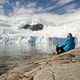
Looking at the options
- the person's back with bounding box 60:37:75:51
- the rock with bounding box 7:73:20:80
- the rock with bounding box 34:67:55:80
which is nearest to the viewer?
the rock with bounding box 34:67:55:80

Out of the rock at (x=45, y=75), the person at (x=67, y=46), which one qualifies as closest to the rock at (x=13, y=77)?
the rock at (x=45, y=75)

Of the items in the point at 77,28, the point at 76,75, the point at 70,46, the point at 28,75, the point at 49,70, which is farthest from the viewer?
the point at 77,28

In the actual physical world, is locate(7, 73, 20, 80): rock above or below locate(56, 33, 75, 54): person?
below

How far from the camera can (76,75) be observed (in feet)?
19.4

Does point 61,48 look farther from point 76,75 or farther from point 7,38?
point 7,38

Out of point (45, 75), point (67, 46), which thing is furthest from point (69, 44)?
point (45, 75)

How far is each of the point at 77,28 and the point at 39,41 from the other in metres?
39.1

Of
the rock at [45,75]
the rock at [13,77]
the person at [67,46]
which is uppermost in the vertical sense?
the person at [67,46]

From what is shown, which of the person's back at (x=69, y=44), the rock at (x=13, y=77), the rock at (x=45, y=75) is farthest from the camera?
the person's back at (x=69, y=44)

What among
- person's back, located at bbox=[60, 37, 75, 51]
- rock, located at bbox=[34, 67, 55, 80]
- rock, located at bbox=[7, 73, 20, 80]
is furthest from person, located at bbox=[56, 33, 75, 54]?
rock, located at bbox=[34, 67, 55, 80]

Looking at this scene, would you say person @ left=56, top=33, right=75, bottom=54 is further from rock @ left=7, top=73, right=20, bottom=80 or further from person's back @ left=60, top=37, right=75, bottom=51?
rock @ left=7, top=73, right=20, bottom=80

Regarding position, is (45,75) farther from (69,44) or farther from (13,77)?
(69,44)

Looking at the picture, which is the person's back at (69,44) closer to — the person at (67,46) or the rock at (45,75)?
the person at (67,46)

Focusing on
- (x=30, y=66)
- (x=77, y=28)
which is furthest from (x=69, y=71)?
(x=77, y=28)
